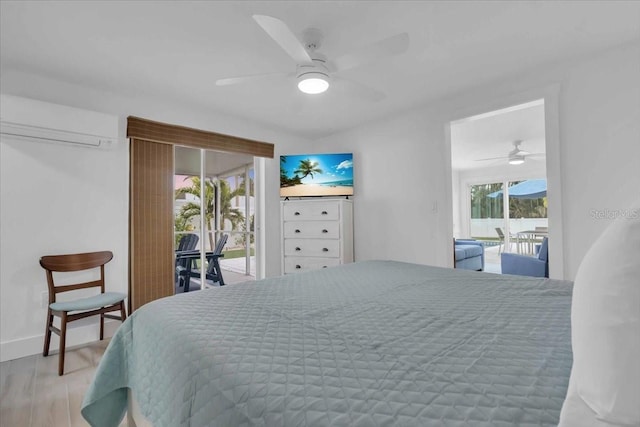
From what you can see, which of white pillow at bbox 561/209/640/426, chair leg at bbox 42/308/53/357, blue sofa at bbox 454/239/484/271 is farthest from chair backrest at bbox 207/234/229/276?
white pillow at bbox 561/209/640/426

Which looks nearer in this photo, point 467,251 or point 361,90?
point 361,90

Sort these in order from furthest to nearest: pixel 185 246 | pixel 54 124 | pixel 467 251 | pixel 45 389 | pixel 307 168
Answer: pixel 467 251, pixel 307 168, pixel 185 246, pixel 54 124, pixel 45 389

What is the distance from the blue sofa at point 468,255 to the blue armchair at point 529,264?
85 cm

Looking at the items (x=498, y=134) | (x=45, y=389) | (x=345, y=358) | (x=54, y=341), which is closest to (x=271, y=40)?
(x=345, y=358)

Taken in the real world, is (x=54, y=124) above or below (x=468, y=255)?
above

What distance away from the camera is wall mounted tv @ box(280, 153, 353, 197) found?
4129 mm

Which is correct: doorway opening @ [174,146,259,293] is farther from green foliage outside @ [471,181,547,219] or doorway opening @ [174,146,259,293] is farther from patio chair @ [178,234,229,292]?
green foliage outside @ [471,181,547,219]

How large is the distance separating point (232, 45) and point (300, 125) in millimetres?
1936

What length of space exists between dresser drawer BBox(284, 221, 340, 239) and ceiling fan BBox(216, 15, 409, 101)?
1880 millimetres

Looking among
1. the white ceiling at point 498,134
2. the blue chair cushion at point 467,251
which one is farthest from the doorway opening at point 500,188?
the blue chair cushion at point 467,251

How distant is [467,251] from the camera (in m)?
5.10

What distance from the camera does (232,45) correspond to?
218 centimetres

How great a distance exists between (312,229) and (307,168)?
824 millimetres

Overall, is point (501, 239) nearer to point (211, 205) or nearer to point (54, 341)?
point (211, 205)
